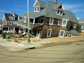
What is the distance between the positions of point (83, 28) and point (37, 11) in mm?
37881

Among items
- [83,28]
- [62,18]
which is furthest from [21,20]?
[83,28]

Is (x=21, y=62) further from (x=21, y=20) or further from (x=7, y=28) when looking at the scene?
(x=7, y=28)

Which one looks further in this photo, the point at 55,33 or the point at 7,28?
the point at 7,28

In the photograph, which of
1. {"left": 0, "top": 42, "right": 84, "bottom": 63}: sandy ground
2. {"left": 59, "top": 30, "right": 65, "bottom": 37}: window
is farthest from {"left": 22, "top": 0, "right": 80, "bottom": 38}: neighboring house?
{"left": 0, "top": 42, "right": 84, "bottom": 63}: sandy ground

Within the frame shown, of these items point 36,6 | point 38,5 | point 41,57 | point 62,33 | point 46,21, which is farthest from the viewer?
point 36,6

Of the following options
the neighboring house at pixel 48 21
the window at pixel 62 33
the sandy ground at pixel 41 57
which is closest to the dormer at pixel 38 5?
the neighboring house at pixel 48 21

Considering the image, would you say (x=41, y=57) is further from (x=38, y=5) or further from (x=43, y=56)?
(x=38, y=5)

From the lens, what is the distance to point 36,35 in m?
31.6

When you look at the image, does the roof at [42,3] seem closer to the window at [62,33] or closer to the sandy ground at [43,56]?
the window at [62,33]

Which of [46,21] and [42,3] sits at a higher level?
[42,3]

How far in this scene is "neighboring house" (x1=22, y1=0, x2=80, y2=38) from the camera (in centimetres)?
3038

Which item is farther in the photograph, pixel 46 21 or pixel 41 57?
pixel 46 21

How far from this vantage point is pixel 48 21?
1232 inches

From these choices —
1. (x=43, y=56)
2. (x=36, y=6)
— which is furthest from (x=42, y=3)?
(x=43, y=56)
